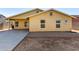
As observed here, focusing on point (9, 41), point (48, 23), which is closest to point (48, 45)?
point (9, 41)

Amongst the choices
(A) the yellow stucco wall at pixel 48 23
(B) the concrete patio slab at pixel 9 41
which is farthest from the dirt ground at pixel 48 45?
(A) the yellow stucco wall at pixel 48 23

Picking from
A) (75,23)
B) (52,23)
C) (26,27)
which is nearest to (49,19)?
(52,23)

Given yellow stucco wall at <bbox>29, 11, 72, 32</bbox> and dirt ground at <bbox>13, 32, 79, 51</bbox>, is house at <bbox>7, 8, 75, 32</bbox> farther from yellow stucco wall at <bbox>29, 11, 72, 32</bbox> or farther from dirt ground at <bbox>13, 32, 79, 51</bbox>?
dirt ground at <bbox>13, 32, 79, 51</bbox>

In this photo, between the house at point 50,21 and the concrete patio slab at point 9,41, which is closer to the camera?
the concrete patio slab at point 9,41

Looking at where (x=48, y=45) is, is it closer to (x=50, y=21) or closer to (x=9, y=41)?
(x=9, y=41)

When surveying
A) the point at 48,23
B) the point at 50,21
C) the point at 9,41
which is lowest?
the point at 9,41

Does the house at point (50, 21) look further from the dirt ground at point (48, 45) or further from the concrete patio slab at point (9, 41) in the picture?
the dirt ground at point (48, 45)

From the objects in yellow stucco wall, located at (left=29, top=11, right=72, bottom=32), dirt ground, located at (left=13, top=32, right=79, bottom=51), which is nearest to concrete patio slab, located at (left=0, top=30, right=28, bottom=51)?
dirt ground, located at (left=13, top=32, right=79, bottom=51)

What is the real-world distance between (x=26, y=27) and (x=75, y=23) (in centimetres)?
1026

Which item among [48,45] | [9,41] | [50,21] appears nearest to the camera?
[48,45]

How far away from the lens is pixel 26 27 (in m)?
32.2

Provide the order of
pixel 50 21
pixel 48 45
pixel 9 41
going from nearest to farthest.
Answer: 1. pixel 48 45
2. pixel 9 41
3. pixel 50 21
